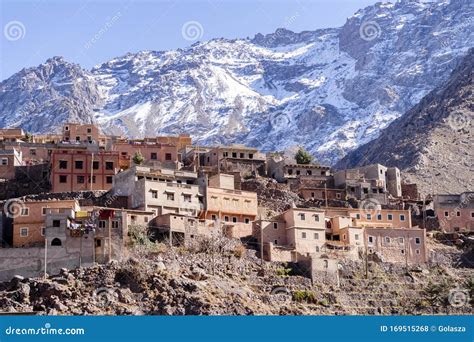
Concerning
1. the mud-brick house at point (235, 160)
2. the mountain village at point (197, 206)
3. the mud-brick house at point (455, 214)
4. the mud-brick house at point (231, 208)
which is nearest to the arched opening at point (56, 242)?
the mountain village at point (197, 206)

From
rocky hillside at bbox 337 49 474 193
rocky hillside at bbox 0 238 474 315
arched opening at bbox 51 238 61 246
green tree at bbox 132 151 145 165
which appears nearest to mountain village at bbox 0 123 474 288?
arched opening at bbox 51 238 61 246

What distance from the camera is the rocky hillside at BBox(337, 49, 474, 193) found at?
5886 inches

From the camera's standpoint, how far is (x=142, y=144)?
111m

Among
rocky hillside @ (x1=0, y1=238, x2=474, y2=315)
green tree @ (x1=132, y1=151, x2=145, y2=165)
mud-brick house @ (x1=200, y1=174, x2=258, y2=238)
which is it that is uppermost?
green tree @ (x1=132, y1=151, x2=145, y2=165)

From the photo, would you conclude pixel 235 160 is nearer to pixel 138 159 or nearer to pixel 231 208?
pixel 138 159

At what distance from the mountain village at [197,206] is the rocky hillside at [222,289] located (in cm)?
201

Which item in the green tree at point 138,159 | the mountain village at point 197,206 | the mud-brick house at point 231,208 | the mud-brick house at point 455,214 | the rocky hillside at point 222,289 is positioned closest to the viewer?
the rocky hillside at point 222,289

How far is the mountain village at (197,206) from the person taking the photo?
280 ft

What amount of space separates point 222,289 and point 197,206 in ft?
46.9

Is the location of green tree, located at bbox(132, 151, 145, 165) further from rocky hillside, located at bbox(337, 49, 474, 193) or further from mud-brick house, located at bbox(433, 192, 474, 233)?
rocky hillside, located at bbox(337, 49, 474, 193)

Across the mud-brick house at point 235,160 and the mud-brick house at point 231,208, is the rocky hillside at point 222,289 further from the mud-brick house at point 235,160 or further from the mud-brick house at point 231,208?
the mud-brick house at point 235,160

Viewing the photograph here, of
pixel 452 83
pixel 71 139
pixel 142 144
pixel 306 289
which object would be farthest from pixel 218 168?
pixel 452 83

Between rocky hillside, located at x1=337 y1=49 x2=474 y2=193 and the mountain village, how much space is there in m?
32.2

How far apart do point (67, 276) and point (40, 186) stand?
2372 centimetres
